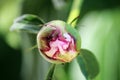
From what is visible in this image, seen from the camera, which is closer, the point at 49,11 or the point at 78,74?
the point at 78,74

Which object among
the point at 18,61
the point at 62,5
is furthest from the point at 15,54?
the point at 62,5

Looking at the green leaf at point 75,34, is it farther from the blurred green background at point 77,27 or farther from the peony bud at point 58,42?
the blurred green background at point 77,27

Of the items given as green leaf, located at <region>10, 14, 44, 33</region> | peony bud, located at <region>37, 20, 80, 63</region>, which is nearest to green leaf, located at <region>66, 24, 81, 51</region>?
peony bud, located at <region>37, 20, 80, 63</region>

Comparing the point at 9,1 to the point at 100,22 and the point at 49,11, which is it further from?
the point at 100,22

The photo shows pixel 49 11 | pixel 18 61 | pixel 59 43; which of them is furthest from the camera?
pixel 18 61

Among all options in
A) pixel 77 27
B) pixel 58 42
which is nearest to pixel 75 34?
pixel 58 42

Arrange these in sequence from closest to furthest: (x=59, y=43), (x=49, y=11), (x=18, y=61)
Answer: (x=59, y=43)
(x=49, y=11)
(x=18, y=61)
